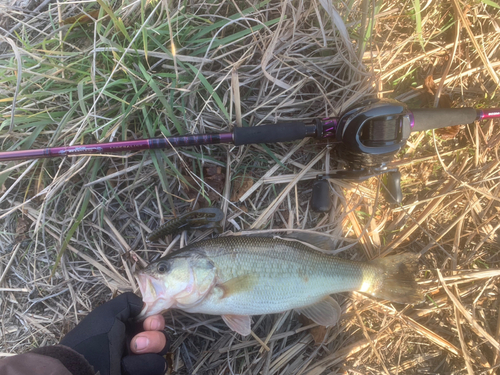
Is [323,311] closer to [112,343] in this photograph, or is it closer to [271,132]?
[271,132]

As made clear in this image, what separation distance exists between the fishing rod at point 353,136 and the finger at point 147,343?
59.8 inches

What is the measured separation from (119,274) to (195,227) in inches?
32.3

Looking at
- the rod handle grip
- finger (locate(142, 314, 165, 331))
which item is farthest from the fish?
the rod handle grip

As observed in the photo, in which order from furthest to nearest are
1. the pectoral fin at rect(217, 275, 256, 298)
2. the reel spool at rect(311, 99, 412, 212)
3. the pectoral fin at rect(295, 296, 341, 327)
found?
the pectoral fin at rect(295, 296, 341, 327), the pectoral fin at rect(217, 275, 256, 298), the reel spool at rect(311, 99, 412, 212)

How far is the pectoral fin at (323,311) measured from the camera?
2.52m

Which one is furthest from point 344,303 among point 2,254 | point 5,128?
A: point 5,128

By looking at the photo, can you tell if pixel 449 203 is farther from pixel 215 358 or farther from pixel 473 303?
pixel 215 358

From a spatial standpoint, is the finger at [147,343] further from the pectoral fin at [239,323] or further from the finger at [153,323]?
the pectoral fin at [239,323]

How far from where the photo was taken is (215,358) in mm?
2695

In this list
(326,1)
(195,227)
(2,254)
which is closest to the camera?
(326,1)

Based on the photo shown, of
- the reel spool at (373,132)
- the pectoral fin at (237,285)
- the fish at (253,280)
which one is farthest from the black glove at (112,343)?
the reel spool at (373,132)

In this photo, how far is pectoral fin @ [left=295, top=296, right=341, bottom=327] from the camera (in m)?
2.52

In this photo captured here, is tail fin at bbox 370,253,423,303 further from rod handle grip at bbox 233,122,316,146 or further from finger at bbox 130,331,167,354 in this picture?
finger at bbox 130,331,167,354

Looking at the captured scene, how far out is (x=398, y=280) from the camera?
8.64 feet
